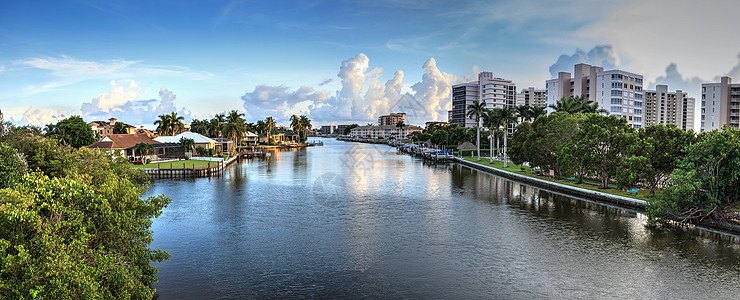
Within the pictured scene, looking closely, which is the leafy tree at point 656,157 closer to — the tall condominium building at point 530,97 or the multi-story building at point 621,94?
the multi-story building at point 621,94

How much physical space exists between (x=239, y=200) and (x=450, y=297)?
27.0 metres

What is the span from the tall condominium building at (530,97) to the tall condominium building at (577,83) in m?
63.1

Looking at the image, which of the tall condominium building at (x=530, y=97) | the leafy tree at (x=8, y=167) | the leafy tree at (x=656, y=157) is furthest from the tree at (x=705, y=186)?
the tall condominium building at (x=530, y=97)

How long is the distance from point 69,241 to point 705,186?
36697 mm

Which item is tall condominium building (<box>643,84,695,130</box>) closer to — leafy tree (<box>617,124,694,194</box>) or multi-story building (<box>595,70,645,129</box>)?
multi-story building (<box>595,70,645,129</box>)

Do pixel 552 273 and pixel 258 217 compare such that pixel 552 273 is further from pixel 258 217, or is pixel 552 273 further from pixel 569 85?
pixel 569 85

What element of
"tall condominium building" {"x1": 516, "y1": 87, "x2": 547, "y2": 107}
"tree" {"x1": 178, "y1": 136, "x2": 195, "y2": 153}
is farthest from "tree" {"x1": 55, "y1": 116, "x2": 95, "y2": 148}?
"tall condominium building" {"x1": 516, "y1": 87, "x2": 547, "y2": 107}

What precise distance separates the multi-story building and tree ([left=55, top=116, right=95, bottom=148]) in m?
116

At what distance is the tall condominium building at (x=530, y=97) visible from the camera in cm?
18888

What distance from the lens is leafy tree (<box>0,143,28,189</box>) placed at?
18578 mm

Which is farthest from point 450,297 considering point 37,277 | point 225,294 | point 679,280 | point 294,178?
point 294,178

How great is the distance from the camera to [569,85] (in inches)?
4833

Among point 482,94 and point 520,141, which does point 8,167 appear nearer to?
point 520,141

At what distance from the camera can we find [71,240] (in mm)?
13102
